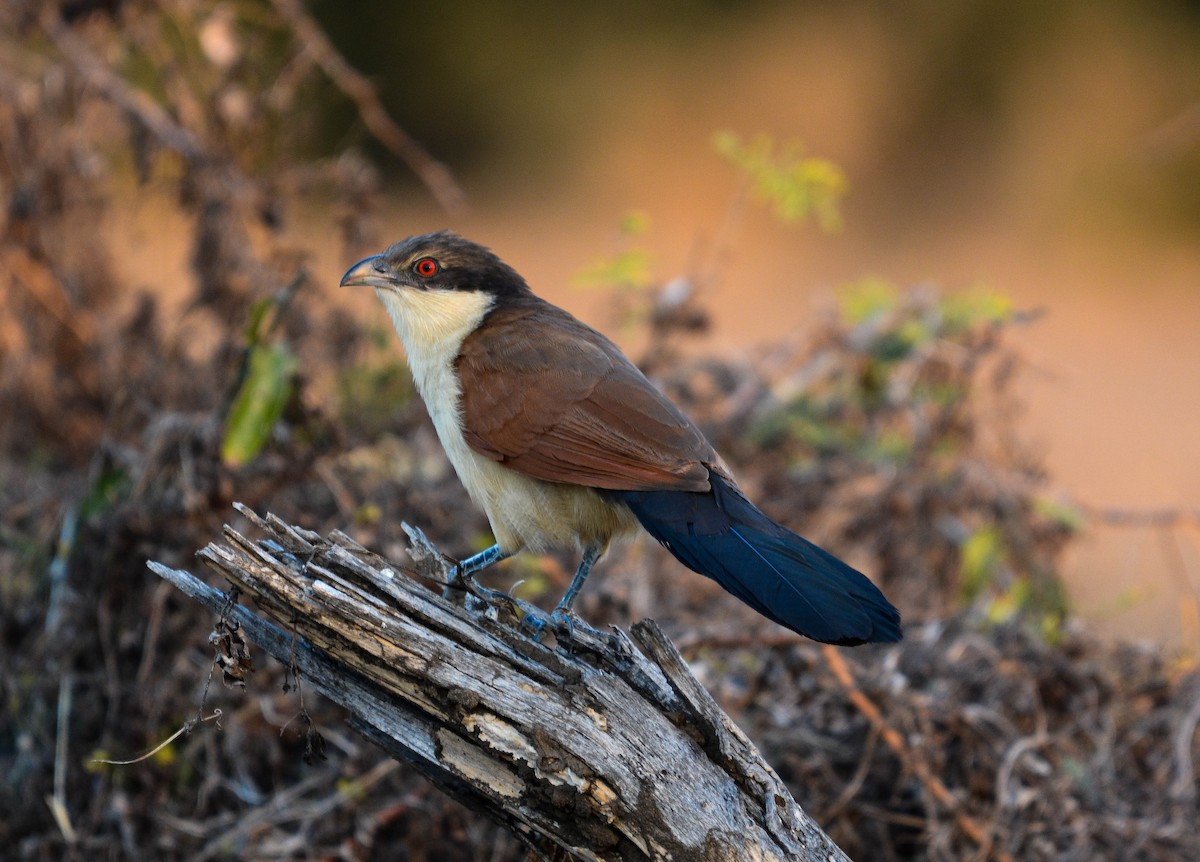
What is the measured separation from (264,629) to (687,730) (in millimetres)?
755

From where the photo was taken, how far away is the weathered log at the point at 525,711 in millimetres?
1970

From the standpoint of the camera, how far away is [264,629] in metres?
2.15

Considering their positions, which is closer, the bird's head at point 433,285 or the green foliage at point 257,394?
the bird's head at point 433,285

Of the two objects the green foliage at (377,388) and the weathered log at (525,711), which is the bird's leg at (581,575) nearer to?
the weathered log at (525,711)

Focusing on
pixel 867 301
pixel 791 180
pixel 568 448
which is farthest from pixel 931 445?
pixel 568 448

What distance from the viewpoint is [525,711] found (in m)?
1.99

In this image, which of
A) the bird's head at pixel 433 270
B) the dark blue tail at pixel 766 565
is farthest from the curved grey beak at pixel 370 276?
the dark blue tail at pixel 766 565

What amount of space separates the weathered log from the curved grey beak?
98cm

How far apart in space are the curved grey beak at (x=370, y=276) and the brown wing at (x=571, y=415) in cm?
33

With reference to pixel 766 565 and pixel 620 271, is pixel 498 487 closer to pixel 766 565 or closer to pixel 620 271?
pixel 766 565

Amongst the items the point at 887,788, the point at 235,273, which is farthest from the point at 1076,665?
the point at 235,273

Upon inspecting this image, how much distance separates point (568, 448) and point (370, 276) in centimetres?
78

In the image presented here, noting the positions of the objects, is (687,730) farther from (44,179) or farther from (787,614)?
(44,179)

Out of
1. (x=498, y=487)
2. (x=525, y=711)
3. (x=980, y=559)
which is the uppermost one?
(x=980, y=559)
